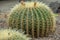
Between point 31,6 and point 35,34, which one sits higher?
point 31,6

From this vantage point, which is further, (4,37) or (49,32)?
(49,32)

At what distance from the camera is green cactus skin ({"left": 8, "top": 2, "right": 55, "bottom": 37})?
6.58 metres

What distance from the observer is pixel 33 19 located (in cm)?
657

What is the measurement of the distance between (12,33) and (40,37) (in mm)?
2463

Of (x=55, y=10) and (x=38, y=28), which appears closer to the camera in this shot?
(x=38, y=28)

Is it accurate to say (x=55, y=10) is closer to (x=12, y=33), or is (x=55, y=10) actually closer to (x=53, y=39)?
(x=53, y=39)

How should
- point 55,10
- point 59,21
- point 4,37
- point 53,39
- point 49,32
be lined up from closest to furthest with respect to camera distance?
point 4,37 → point 53,39 → point 49,32 → point 59,21 → point 55,10

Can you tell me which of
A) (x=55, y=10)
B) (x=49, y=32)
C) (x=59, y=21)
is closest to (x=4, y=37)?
(x=49, y=32)

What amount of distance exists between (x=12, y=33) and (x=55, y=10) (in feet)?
23.9

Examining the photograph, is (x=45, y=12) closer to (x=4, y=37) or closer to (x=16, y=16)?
(x=16, y=16)

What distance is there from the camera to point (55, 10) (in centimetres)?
1156

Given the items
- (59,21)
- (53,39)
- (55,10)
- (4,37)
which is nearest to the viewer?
(4,37)

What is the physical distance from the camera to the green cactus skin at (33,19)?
259 inches

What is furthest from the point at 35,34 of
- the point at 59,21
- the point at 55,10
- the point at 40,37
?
the point at 55,10
